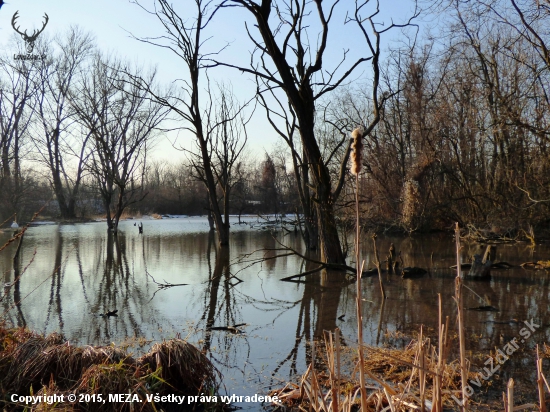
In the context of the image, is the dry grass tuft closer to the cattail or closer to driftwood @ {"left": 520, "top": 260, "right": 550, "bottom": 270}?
the cattail

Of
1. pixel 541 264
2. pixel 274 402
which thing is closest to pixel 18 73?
pixel 541 264

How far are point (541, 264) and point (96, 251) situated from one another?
532 inches

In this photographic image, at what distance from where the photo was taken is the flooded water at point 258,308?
540 cm

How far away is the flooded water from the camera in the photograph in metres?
5.40

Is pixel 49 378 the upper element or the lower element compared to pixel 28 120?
lower

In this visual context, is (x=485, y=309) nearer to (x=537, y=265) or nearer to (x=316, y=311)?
(x=316, y=311)

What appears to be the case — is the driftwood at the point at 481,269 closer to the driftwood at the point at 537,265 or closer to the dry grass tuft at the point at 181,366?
the driftwood at the point at 537,265

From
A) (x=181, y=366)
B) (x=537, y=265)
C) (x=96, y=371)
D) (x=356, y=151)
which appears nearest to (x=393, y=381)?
(x=181, y=366)

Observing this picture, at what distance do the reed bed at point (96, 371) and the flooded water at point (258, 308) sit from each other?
1.78ft

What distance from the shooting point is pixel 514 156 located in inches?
711

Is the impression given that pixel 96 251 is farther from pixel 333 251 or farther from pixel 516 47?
pixel 516 47

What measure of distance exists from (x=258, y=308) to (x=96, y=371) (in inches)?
177

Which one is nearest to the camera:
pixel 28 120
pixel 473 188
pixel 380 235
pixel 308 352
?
pixel 308 352

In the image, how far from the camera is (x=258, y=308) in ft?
26.1
